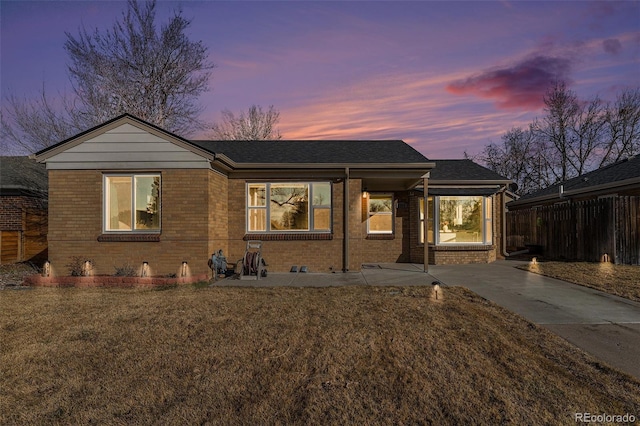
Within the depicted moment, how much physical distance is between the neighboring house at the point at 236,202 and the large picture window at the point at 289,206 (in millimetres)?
34

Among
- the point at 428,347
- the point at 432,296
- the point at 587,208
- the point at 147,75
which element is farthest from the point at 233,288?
the point at 147,75

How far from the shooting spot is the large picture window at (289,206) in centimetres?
1125

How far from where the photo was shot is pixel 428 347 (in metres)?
4.43

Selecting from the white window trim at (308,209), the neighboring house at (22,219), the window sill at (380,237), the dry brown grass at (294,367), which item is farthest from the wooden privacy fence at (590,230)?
the neighboring house at (22,219)

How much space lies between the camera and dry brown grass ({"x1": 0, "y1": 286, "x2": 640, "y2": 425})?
9.93 feet

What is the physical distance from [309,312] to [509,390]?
3410 millimetres

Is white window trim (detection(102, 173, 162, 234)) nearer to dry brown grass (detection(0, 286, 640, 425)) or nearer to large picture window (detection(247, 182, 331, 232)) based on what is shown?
large picture window (detection(247, 182, 331, 232))

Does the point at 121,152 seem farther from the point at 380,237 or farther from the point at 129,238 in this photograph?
the point at 380,237

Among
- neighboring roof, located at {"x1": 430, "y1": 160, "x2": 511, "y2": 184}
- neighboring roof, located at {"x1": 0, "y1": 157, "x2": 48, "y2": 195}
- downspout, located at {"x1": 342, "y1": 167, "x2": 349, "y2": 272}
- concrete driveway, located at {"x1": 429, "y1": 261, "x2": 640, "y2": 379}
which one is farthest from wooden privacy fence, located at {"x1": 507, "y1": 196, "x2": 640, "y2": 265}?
neighboring roof, located at {"x1": 0, "y1": 157, "x2": 48, "y2": 195}

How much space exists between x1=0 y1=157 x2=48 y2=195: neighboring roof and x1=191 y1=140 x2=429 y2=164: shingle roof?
798 cm

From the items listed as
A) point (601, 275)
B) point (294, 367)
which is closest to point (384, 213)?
point (601, 275)

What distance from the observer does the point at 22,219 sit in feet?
46.1

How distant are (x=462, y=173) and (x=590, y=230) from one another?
519cm

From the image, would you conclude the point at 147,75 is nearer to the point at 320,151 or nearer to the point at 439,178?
the point at 320,151
